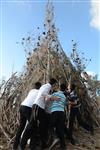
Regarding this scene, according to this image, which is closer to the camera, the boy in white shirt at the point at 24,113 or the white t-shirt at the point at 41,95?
the white t-shirt at the point at 41,95

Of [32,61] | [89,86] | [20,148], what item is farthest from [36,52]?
[20,148]

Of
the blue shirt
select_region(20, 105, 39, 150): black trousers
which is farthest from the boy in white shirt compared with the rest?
the blue shirt

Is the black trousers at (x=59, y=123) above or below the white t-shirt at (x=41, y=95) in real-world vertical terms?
below

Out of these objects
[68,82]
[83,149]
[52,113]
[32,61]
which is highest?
[32,61]

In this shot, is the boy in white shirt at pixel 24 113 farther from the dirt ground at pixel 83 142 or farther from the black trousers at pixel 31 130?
the dirt ground at pixel 83 142

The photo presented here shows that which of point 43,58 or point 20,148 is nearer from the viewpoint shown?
point 20,148

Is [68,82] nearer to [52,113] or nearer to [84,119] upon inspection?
[84,119]

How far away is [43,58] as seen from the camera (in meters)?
11.4

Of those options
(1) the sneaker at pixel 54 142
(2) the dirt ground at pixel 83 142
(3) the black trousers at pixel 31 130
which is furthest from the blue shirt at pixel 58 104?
(2) the dirt ground at pixel 83 142

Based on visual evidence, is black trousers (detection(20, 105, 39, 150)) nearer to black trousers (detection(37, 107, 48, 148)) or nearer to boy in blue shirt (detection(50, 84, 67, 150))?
black trousers (detection(37, 107, 48, 148))

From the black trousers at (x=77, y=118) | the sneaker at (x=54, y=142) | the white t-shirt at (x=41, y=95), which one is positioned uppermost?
the white t-shirt at (x=41, y=95)

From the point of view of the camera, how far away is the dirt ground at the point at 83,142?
31.3ft

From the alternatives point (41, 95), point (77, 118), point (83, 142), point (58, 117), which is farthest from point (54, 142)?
point (77, 118)

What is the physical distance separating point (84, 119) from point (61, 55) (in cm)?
223
